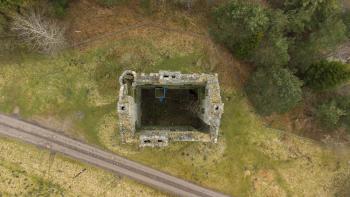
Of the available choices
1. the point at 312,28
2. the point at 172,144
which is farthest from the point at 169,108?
the point at 312,28

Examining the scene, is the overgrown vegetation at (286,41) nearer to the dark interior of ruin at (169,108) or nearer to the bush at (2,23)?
the dark interior of ruin at (169,108)

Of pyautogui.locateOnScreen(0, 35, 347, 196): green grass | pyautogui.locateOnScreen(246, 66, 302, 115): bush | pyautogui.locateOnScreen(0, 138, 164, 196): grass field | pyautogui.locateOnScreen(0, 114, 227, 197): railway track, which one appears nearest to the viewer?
pyautogui.locateOnScreen(246, 66, 302, 115): bush

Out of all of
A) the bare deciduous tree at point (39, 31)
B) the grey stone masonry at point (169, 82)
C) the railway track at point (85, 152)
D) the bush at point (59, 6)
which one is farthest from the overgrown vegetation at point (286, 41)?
the bare deciduous tree at point (39, 31)

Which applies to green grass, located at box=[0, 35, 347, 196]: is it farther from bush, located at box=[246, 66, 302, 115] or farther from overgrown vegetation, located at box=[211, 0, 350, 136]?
overgrown vegetation, located at box=[211, 0, 350, 136]

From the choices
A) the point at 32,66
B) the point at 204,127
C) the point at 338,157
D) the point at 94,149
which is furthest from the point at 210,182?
the point at 32,66

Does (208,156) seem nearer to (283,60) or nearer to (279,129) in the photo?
(279,129)

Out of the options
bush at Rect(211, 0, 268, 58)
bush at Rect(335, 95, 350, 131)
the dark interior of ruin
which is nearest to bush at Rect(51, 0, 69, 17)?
the dark interior of ruin
